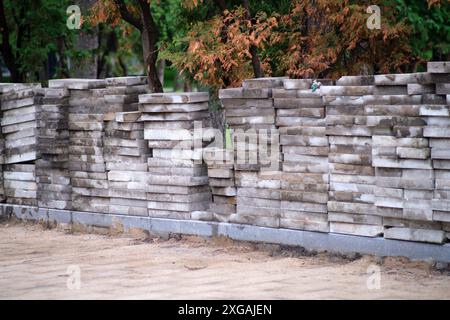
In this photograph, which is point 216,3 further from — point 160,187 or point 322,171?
point 322,171

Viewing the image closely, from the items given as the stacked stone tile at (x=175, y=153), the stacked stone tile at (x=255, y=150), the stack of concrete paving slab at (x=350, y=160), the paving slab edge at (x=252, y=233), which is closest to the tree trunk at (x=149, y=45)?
the paving slab edge at (x=252, y=233)

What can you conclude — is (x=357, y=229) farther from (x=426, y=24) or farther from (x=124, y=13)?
(x=426, y=24)

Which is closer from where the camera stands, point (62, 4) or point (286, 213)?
point (286, 213)

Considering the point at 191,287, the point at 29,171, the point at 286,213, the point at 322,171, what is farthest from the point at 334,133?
the point at 29,171

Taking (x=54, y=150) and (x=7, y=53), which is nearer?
(x=54, y=150)

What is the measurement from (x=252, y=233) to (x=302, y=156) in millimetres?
1148

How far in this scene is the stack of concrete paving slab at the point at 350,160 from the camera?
9.80 metres

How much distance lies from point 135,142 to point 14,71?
29.9 ft

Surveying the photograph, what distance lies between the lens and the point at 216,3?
1418 cm

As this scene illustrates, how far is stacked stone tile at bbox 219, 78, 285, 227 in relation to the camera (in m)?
10.6

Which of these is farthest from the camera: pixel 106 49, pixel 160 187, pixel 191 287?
pixel 106 49

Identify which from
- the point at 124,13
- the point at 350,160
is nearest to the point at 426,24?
the point at 124,13

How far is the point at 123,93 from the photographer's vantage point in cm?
1202

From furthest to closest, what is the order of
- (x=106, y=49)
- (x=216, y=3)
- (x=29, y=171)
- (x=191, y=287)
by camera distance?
(x=106, y=49), (x=216, y=3), (x=29, y=171), (x=191, y=287)
